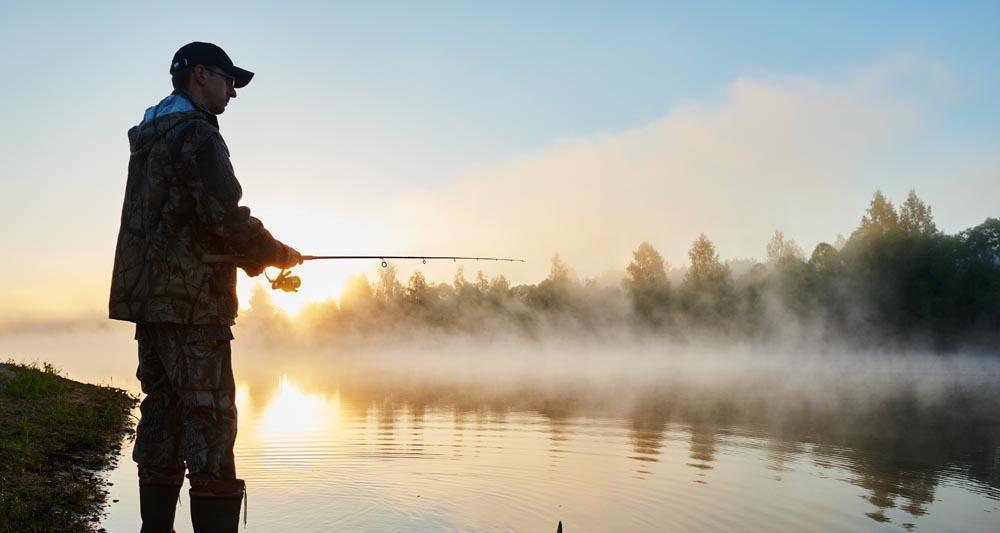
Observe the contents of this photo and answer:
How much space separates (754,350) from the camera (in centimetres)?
8931

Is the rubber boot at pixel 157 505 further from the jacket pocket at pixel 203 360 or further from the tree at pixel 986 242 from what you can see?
the tree at pixel 986 242

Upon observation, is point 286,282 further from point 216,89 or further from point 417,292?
point 417,292

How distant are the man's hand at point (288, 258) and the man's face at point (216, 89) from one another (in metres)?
0.97

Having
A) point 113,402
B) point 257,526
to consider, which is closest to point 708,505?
point 257,526

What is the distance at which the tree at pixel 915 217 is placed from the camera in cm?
7656

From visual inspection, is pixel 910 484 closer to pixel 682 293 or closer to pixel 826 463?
pixel 826 463

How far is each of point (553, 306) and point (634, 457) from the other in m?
103

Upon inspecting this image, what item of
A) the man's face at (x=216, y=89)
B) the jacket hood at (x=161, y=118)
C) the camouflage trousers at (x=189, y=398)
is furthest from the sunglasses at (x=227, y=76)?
the camouflage trousers at (x=189, y=398)

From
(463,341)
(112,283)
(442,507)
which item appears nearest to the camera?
(112,283)

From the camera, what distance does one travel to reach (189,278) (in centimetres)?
454

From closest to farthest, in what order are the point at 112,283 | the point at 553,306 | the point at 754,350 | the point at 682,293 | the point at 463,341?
the point at 112,283
the point at 754,350
the point at 682,293
the point at 553,306
the point at 463,341

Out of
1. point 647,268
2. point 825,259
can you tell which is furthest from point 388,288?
point 825,259

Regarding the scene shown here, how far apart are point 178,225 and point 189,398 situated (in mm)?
1001

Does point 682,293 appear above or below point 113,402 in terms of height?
above
